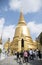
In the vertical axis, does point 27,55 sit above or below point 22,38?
below

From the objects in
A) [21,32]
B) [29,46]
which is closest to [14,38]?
[21,32]

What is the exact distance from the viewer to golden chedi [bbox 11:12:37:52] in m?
31.3

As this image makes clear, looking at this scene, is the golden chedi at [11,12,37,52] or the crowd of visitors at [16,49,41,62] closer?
the crowd of visitors at [16,49,41,62]

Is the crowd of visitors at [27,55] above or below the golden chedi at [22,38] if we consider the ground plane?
below

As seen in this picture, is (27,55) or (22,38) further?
(22,38)

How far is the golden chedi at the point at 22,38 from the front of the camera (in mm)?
31327

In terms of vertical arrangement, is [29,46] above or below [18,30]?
below

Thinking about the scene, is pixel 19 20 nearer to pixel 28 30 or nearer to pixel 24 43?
pixel 28 30

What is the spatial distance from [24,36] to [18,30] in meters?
3.59

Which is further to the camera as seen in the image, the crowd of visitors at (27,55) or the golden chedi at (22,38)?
the golden chedi at (22,38)

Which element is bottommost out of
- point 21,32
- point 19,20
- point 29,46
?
point 29,46

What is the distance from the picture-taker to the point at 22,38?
1246 inches

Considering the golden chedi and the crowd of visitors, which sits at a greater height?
the golden chedi

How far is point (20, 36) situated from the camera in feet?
106
